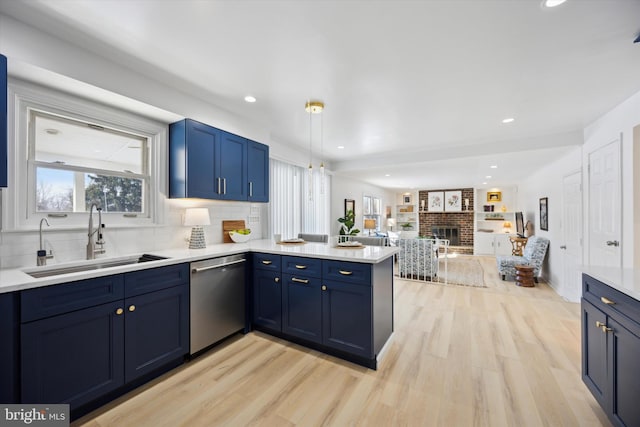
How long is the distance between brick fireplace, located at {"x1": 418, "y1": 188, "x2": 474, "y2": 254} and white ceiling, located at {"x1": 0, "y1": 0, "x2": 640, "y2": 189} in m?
6.68

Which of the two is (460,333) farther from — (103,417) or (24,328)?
(24,328)

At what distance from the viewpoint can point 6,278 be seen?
4.94 feet

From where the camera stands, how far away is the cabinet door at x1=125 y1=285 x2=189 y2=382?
187cm

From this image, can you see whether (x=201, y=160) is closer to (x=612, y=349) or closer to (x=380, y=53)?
(x=380, y=53)

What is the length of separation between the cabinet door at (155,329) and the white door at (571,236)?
4.80 m

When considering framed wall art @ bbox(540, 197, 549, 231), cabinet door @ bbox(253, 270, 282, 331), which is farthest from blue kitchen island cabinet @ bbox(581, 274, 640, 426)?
framed wall art @ bbox(540, 197, 549, 231)

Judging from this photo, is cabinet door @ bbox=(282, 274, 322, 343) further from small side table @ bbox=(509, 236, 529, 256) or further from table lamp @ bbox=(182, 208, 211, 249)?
small side table @ bbox=(509, 236, 529, 256)

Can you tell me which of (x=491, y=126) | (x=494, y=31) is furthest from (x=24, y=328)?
(x=491, y=126)

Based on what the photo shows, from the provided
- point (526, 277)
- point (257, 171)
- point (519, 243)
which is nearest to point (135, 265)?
point (257, 171)

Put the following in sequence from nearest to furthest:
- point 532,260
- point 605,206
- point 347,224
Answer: point 605,206 → point 532,260 → point 347,224

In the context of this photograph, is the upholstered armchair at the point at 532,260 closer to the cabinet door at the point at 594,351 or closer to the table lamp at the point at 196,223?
the cabinet door at the point at 594,351

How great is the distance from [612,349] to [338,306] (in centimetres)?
166

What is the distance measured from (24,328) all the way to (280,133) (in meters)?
3.30

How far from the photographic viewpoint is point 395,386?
1995mm
